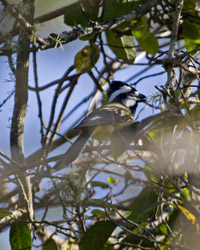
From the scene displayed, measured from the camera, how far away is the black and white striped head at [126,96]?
361cm

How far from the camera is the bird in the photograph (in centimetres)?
257

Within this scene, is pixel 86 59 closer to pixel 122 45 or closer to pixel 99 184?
pixel 122 45

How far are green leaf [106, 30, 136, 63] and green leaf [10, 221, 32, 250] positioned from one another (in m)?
1.44

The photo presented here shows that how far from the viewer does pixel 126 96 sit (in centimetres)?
386

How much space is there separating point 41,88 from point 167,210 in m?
1.38

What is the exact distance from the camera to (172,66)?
2.27 meters

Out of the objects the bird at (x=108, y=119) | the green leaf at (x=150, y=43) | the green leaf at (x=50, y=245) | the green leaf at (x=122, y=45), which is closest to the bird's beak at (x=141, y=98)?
the bird at (x=108, y=119)

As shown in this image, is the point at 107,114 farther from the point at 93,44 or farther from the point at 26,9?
the point at 26,9

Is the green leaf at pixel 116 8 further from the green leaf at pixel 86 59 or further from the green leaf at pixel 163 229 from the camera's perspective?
the green leaf at pixel 163 229

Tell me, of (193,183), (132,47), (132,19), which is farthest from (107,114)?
(193,183)

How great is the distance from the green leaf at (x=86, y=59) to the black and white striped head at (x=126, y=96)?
1.77 ft

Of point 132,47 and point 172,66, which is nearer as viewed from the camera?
point 172,66

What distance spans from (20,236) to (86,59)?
1.40 metres

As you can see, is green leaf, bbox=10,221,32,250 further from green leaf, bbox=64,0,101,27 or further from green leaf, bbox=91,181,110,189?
green leaf, bbox=64,0,101,27
